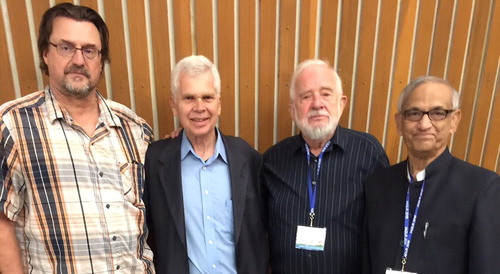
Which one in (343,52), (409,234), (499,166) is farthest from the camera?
(499,166)

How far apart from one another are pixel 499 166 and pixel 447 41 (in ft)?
4.19

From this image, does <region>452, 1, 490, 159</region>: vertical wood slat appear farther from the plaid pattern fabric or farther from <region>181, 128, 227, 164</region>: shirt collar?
the plaid pattern fabric

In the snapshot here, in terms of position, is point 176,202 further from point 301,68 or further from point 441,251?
point 441,251

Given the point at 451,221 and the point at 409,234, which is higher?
the point at 451,221

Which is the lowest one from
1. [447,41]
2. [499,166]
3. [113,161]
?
[499,166]

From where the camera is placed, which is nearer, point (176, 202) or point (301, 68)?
point (176, 202)

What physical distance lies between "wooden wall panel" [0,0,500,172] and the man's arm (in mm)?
1116

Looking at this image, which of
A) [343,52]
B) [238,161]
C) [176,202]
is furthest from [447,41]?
[176,202]

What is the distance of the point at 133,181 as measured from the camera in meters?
1.85

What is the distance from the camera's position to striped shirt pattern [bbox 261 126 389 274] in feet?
6.13

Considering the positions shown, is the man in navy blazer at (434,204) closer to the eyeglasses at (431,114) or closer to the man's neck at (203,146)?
the eyeglasses at (431,114)

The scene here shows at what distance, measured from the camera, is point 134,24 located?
2303 millimetres

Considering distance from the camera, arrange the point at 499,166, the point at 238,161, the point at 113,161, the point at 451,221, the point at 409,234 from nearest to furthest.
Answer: the point at 451,221
the point at 409,234
the point at 113,161
the point at 238,161
the point at 499,166

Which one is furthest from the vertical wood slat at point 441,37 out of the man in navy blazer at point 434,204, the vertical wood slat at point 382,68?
the man in navy blazer at point 434,204
